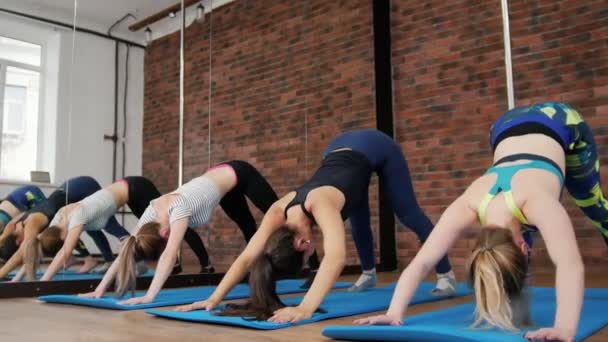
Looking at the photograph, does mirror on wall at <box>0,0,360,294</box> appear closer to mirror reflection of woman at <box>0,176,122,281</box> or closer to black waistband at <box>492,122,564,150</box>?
mirror reflection of woman at <box>0,176,122,281</box>

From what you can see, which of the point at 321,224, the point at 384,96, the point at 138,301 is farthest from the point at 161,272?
the point at 384,96

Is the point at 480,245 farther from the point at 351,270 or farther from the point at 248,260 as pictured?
the point at 351,270

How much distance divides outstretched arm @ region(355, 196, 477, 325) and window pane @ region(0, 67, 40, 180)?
251 centimetres

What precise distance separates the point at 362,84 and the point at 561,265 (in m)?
4.13

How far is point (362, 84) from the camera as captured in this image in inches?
220

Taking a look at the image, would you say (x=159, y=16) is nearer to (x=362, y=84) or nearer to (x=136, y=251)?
(x=362, y=84)

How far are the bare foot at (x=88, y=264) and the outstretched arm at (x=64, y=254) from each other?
0.12m

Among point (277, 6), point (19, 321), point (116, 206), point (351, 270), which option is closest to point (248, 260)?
point (19, 321)

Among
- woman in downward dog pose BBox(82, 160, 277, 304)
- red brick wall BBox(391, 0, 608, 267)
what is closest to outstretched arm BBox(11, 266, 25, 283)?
woman in downward dog pose BBox(82, 160, 277, 304)

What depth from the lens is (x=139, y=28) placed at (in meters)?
4.32

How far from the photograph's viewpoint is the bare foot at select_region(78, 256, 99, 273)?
12.1ft

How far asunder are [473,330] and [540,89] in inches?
135

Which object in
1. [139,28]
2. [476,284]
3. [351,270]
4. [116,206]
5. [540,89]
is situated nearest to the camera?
[476,284]

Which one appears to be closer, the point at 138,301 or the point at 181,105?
the point at 138,301
